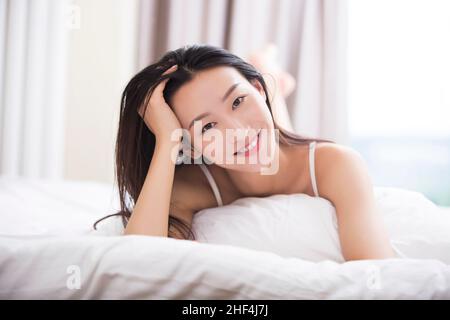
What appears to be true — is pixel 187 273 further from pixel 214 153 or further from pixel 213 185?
pixel 213 185

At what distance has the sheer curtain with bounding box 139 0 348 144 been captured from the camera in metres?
2.95

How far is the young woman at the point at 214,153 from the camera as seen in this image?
3.30ft

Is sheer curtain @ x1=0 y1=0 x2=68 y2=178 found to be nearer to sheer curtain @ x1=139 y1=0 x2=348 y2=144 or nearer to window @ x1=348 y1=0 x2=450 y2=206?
sheer curtain @ x1=139 y1=0 x2=348 y2=144

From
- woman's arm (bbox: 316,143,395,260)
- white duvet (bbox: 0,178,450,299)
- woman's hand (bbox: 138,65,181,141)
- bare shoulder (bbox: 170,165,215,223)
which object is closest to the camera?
white duvet (bbox: 0,178,450,299)

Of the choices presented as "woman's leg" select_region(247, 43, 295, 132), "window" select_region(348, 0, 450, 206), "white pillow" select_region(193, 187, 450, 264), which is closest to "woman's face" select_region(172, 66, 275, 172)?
"white pillow" select_region(193, 187, 450, 264)

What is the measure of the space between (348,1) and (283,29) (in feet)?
1.49

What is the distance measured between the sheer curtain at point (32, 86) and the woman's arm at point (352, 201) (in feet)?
8.83

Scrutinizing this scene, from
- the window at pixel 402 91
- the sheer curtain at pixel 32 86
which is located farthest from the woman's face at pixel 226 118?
the sheer curtain at pixel 32 86

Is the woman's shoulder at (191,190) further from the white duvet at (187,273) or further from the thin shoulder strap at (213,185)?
the white duvet at (187,273)

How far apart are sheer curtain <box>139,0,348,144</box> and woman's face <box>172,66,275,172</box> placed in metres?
1.93

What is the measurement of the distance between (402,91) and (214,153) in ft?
7.23

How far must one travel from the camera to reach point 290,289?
24.8 inches

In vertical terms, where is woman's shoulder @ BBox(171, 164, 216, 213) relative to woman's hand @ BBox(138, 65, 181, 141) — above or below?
below
